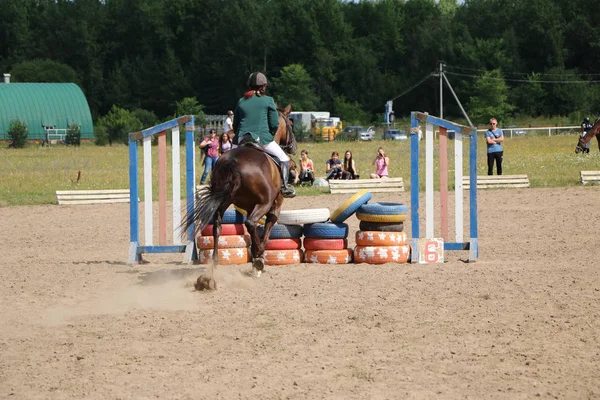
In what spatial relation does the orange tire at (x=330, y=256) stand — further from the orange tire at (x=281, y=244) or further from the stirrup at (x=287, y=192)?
the stirrup at (x=287, y=192)

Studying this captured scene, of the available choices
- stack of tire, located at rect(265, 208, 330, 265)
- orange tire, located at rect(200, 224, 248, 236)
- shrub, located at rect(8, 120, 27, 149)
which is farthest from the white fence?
orange tire, located at rect(200, 224, 248, 236)

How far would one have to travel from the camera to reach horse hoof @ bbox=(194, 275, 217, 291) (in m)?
10.4

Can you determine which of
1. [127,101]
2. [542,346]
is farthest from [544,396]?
[127,101]

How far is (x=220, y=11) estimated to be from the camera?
341ft

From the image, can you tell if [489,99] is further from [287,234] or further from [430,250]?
[287,234]

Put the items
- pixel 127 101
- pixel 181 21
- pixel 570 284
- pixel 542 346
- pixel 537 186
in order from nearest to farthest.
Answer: pixel 542 346 → pixel 570 284 → pixel 537 186 → pixel 127 101 → pixel 181 21

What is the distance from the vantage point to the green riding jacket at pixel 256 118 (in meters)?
11.8

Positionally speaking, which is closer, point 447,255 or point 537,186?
point 447,255

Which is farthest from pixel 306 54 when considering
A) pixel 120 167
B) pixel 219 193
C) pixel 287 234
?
pixel 219 193

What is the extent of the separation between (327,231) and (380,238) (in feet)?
2.28

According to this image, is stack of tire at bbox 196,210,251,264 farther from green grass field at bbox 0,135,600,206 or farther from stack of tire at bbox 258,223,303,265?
green grass field at bbox 0,135,600,206

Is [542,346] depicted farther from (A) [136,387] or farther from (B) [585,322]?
(A) [136,387]

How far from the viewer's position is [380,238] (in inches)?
475

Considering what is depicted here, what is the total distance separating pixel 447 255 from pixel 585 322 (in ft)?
16.3
